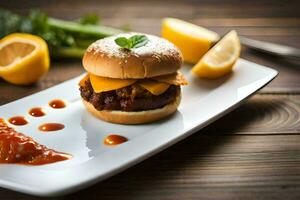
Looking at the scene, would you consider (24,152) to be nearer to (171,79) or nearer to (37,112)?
(37,112)

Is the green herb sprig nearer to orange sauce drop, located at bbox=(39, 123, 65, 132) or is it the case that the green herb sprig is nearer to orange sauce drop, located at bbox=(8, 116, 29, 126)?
orange sauce drop, located at bbox=(39, 123, 65, 132)

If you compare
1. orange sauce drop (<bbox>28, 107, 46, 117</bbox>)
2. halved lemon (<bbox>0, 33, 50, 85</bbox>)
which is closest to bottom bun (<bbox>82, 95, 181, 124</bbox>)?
orange sauce drop (<bbox>28, 107, 46, 117</bbox>)

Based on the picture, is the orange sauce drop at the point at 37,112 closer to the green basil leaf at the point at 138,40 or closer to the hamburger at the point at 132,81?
the hamburger at the point at 132,81

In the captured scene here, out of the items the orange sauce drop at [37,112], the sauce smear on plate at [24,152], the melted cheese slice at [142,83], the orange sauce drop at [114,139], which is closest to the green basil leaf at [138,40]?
the melted cheese slice at [142,83]

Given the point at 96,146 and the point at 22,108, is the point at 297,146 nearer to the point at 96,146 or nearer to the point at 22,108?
the point at 96,146

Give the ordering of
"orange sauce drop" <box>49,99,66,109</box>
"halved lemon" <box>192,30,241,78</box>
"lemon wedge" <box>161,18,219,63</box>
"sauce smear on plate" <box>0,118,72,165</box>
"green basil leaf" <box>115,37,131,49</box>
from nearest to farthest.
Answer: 1. "sauce smear on plate" <box>0,118,72,165</box>
2. "green basil leaf" <box>115,37,131,49</box>
3. "orange sauce drop" <box>49,99,66,109</box>
4. "halved lemon" <box>192,30,241,78</box>
5. "lemon wedge" <box>161,18,219,63</box>

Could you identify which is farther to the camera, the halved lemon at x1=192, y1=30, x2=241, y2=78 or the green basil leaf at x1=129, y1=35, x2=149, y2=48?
the halved lemon at x1=192, y1=30, x2=241, y2=78

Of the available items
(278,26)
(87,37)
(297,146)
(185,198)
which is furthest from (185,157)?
(278,26)

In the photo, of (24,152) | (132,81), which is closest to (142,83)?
(132,81)
